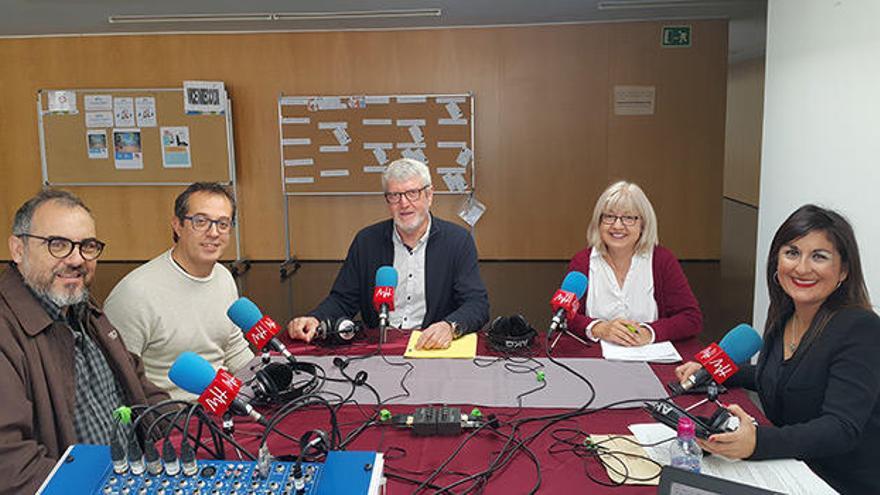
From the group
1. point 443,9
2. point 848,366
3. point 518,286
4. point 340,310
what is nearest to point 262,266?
point 518,286

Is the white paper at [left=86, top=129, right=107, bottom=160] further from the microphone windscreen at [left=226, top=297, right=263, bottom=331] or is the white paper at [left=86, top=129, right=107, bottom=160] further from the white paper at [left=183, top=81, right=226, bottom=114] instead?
the microphone windscreen at [left=226, top=297, right=263, bottom=331]

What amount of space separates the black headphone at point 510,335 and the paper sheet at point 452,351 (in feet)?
0.25

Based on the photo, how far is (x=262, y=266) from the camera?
7.33 meters

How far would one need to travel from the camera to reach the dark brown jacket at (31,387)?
1.51 metres

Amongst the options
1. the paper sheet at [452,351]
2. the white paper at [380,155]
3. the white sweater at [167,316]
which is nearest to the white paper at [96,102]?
the white paper at [380,155]

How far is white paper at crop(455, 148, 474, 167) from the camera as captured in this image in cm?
703

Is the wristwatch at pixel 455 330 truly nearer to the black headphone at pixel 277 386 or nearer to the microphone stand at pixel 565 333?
the microphone stand at pixel 565 333

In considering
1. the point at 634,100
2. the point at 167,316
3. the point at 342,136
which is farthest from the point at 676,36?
the point at 167,316

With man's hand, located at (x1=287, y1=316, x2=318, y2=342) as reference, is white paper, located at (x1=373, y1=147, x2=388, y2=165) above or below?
above

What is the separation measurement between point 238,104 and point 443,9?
8.38ft

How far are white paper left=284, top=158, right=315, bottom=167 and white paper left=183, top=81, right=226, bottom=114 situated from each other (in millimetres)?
827

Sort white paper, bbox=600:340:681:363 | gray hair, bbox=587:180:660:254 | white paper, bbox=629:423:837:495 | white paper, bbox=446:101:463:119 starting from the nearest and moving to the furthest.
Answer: white paper, bbox=629:423:837:495 < white paper, bbox=600:340:681:363 < gray hair, bbox=587:180:660:254 < white paper, bbox=446:101:463:119

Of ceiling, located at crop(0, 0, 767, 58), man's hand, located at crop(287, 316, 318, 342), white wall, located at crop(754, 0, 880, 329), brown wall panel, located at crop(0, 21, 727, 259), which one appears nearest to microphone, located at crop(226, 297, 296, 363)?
man's hand, located at crop(287, 316, 318, 342)

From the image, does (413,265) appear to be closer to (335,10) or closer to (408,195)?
(408,195)
